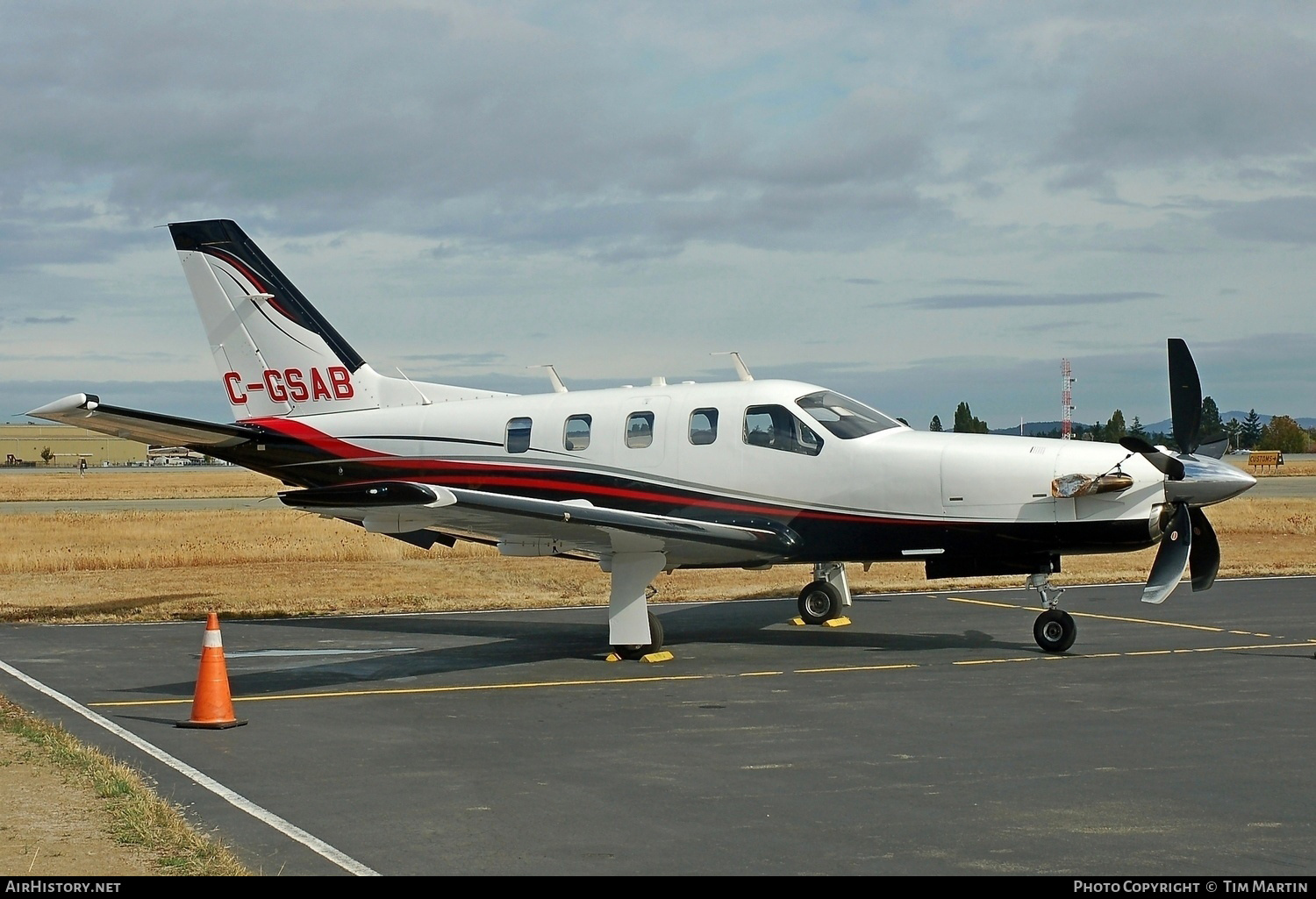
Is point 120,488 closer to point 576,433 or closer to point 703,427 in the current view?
point 576,433

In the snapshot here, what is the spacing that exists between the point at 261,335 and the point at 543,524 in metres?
7.07

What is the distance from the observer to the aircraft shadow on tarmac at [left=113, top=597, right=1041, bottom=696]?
1398 cm

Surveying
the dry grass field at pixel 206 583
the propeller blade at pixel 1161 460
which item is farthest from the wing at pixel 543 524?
the propeller blade at pixel 1161 460

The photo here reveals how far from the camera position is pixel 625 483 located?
16141 mm

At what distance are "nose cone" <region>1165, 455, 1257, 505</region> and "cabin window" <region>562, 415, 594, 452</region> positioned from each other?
6791 millimetres

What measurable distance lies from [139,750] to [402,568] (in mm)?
16735

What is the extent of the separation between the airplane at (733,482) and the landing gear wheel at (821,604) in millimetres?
26

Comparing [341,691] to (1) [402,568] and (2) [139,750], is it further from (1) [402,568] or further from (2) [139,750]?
(1) [402,568]

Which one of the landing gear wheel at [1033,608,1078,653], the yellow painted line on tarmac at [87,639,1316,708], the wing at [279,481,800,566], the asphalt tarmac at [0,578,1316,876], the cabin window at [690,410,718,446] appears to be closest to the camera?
the asphalt tarmac at [0,578,1316,876]

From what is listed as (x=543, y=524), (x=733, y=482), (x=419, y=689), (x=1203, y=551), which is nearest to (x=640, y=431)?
(x=733, y=482)

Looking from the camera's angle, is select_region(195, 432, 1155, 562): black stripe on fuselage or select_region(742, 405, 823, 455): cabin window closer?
select_region(195, 432, 1155, 562): black stripe on fuselage

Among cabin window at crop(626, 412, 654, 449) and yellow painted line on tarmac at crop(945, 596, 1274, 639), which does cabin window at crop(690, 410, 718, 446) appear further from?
yellow painted line on tarmac at crop(945, 596, 1274, 639)

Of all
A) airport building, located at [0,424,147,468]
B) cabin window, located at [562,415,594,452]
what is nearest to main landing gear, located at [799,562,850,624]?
cabin window, located at [562,415,594,452]

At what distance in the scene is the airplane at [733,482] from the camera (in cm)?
1407
